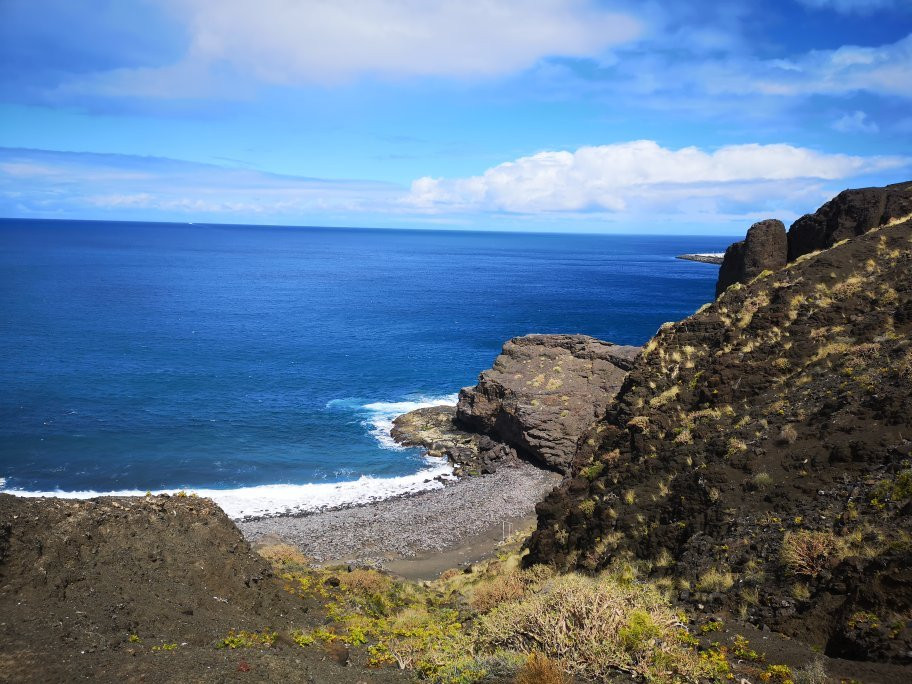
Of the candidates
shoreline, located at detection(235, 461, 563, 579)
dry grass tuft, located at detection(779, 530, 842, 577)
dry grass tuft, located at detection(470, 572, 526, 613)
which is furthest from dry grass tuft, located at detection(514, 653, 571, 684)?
shoreline, located at detection(235, 461, 563, 579)

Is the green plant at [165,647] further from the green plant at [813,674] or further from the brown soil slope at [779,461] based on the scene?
the green plant at [813,674]

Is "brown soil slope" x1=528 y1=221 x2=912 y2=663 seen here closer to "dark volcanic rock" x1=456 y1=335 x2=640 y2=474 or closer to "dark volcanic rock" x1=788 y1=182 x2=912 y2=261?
"dark volcanic rock" x1=788 y1=182 x2=912 y2=261

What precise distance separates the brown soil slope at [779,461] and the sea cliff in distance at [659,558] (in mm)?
59

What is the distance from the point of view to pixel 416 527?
3603 centimetres

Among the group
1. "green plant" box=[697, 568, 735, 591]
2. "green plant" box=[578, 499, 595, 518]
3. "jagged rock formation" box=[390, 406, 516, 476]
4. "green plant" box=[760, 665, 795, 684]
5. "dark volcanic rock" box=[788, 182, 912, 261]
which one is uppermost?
"dark volcanic rock" box=[788, 182, 912, 261]

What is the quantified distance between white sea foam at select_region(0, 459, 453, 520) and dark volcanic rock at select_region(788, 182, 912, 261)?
27.2 meters

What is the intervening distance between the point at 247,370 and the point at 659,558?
5906 centimetres

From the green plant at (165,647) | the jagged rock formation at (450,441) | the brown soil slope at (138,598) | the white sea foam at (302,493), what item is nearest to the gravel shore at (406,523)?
the white sea foam at (302,493)

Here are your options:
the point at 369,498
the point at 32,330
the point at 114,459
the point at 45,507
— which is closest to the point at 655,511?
the point at 45,507

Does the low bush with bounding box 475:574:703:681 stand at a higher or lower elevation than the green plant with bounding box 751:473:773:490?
lower

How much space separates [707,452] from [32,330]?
86417 mm

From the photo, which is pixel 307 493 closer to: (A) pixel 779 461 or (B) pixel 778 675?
(A) pixel 779 461

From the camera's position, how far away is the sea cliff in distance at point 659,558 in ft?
36.9

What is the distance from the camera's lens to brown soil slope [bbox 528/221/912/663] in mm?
12156
